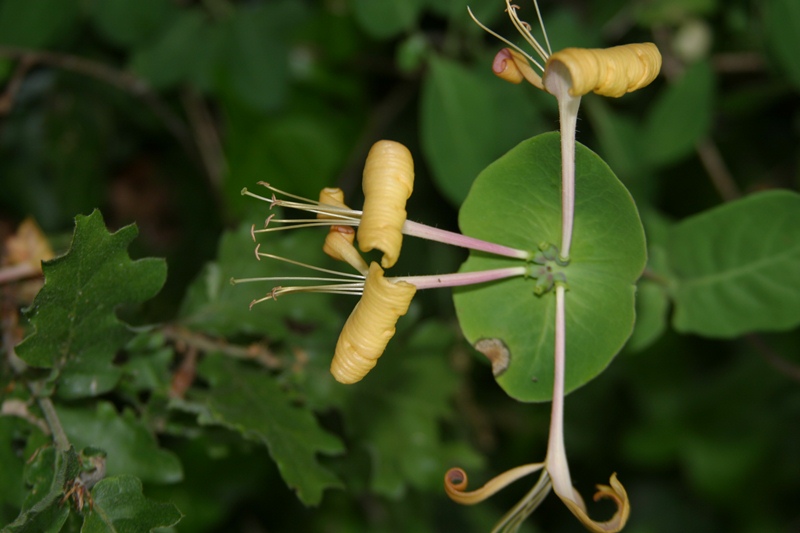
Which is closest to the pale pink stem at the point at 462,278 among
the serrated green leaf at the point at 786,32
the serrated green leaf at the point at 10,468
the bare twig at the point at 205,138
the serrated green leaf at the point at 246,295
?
the serrated green leaf at the point at 246,295

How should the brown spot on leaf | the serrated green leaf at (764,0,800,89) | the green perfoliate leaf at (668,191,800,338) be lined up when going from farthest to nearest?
1. the serrated green leaf at (764,0,800,89)
2. the green perfoliate leaf at (668,191,800,338)
3. the brown spot on leaf

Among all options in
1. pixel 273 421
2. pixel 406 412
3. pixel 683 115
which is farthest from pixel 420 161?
pixel 273 421

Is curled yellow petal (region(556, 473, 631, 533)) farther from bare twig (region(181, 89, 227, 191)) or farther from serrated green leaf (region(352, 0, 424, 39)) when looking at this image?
bare twig (region(181, 89, 227, 191))

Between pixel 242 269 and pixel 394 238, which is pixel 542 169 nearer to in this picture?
pixel 394 238

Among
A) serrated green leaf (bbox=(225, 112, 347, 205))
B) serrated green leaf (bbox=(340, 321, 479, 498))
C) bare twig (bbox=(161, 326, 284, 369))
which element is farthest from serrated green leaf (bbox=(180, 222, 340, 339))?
serrated green leaf (bbox=(225, 112, 347, 205))

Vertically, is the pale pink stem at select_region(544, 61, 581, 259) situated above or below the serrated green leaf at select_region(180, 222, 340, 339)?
above

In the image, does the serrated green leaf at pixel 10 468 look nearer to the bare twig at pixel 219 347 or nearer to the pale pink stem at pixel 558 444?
the bare twig at pixel 219 347
